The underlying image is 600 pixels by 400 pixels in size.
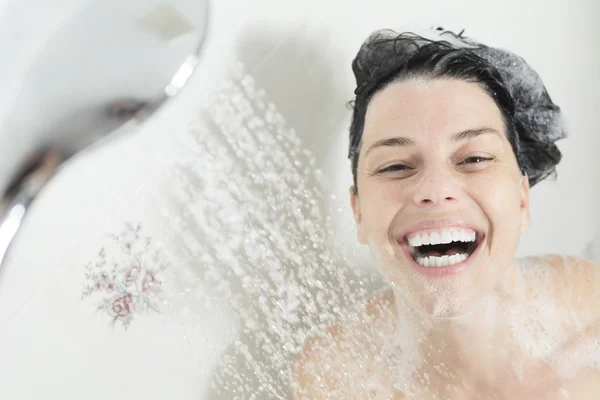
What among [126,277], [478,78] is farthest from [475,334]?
[126,277]

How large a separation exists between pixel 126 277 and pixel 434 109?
0.55m

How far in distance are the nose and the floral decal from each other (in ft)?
1.54

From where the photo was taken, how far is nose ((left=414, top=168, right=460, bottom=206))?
0.67m

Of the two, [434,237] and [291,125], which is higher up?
[291,125]

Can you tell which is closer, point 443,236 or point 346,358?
point 443,236

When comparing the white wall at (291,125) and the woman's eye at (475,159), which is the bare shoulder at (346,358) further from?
the woman's eye at (475,159)

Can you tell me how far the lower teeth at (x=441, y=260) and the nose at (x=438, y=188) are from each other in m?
0.08

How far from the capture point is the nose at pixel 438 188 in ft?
2.21

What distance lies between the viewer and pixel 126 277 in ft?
2.98

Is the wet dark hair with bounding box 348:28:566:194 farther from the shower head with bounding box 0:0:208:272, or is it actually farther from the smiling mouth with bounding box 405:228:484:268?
the shower head with bounding box 0:0:208:272

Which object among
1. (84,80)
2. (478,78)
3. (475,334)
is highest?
(478,78)

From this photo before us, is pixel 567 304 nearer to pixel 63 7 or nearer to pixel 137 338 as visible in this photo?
pixel 137 338

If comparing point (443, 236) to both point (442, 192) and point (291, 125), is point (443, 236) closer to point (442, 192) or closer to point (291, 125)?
point (442, 192)

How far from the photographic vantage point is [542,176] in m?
0.96
